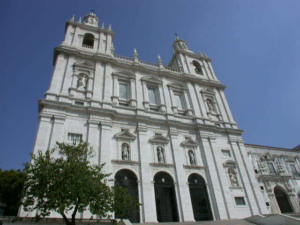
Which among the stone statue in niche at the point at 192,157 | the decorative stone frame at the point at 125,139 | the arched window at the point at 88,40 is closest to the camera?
the decorative stone frame at the point at 125,139

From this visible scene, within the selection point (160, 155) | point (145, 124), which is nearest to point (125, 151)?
point (160, 155)

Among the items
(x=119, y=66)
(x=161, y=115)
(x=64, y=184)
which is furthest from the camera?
(x=119, y=66)

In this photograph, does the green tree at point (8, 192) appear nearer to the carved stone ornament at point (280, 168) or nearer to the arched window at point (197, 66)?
the arched window at point (197, 66)

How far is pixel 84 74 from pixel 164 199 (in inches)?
585

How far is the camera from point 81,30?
86.6ft

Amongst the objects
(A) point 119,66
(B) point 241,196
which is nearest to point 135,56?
(A) point 119,66

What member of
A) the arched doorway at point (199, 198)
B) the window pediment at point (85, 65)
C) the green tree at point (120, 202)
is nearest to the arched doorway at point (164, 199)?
the arched doorway at point (199, 198)

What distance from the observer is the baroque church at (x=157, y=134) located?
17156 millimetres

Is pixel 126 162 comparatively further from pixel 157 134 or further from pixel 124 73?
pixel 124 73

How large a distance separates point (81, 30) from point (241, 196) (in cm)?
2637

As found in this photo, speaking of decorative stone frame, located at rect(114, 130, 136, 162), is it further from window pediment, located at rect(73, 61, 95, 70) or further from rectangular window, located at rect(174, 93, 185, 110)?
window pediment, located at rect(73, 61, 95, 70)

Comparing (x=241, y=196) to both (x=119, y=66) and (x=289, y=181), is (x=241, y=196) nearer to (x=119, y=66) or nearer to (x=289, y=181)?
(x=289, y=181)

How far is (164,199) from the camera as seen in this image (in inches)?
725

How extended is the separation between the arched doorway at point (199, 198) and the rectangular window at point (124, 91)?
35.3 feet
